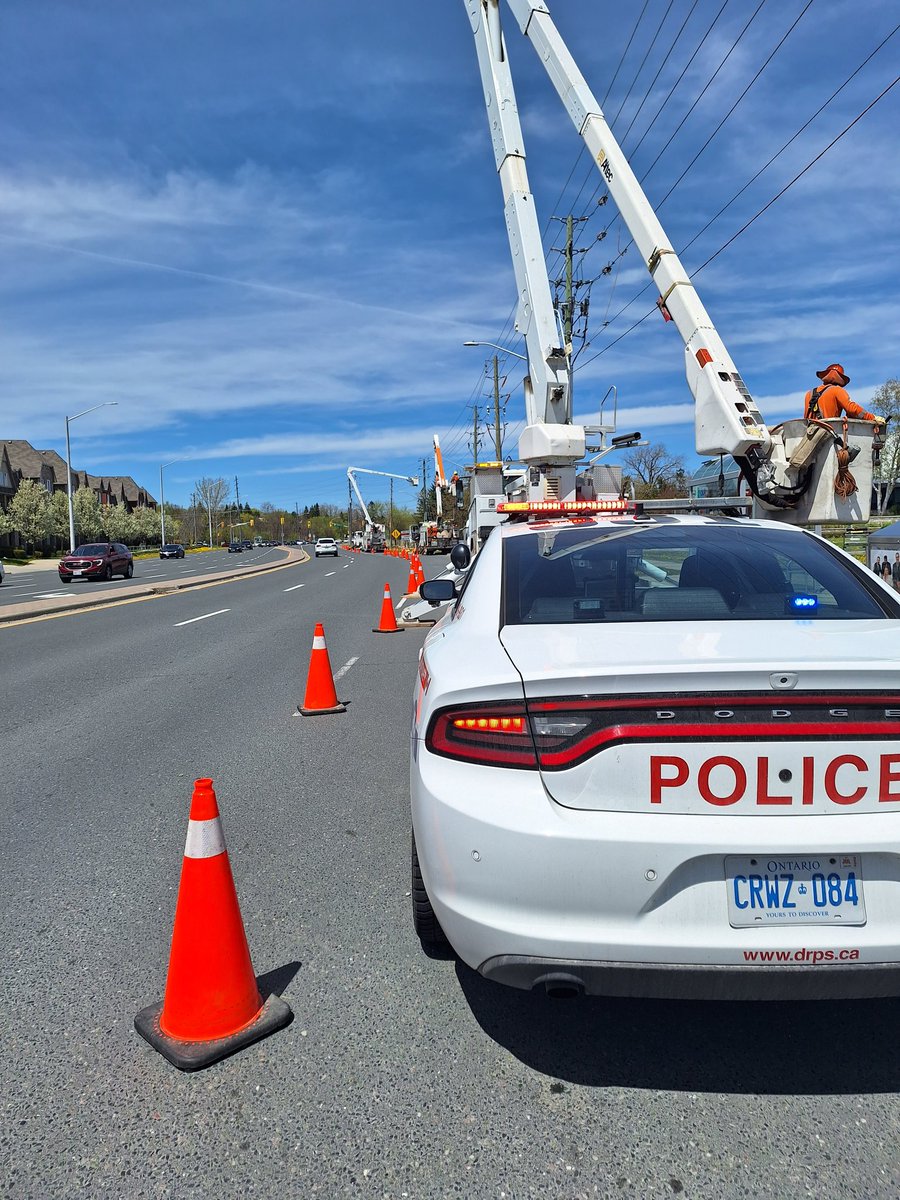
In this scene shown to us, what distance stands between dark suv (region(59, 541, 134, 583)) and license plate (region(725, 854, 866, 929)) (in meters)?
33.1

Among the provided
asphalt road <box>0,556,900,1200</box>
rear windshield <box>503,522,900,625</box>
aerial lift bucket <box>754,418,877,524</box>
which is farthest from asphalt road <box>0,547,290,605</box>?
rear windshield <box>503,522,900,625</box>

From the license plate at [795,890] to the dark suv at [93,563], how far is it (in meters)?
33.1

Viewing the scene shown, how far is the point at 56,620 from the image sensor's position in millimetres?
15828

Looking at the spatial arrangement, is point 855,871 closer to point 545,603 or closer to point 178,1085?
point 545,603

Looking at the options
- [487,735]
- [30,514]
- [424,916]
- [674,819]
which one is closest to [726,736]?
[674,819]

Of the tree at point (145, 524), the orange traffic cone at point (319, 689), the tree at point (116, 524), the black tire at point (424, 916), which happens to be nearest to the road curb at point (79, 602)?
the orange traffic cone at point (319, 689)

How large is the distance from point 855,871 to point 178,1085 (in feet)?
6.59

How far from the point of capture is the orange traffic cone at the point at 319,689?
7.54m

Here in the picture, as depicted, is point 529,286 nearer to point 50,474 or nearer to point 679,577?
point 679,577

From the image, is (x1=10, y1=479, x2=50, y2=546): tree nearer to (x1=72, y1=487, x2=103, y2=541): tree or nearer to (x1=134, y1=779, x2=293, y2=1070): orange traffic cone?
(x1=72, y1=487, x2=103, y2=541): tree

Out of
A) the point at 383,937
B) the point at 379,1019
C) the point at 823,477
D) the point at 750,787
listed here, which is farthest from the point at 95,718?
the point at 823,477

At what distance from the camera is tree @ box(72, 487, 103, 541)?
78000 millimetres

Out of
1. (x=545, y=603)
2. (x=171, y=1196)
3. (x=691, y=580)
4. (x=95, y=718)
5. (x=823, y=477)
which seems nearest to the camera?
(x=171, y=1196)

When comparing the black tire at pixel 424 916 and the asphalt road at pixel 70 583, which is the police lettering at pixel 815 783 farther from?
the asphalt road at pixel 70 583
